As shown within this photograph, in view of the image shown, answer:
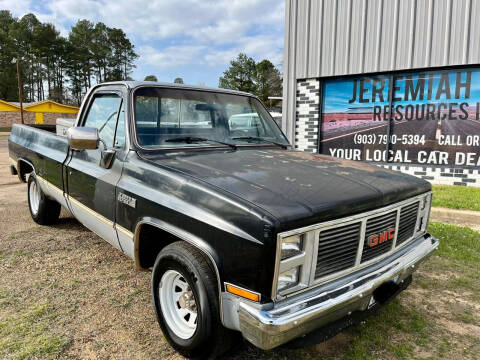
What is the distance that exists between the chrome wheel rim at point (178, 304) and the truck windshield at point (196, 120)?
107 centimetres

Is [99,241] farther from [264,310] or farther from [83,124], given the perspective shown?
[264,310]

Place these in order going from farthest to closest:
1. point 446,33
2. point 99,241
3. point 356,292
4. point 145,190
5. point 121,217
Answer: point 446,33
point 99,241
point 121,217
point 145,190
point 356,292

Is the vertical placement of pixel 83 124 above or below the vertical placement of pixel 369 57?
below

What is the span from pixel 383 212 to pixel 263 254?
3.24 feet

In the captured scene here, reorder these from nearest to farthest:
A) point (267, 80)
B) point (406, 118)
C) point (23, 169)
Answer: point (23, 169) → point (406, 118) → point (267, 80)

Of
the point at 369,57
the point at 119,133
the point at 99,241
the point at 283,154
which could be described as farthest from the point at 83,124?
the point at 369,57

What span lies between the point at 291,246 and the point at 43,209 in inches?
161

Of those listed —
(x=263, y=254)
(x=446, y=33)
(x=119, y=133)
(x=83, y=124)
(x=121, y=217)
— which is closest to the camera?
(x=263, y=254)

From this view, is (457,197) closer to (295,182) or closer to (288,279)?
(295,182)

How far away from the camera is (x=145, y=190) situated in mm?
2584

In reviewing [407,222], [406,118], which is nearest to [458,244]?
[407,222]

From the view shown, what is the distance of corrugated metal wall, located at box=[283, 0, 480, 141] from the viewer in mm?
6980

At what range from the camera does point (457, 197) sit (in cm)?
630

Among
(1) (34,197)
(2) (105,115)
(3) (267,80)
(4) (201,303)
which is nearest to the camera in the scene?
(4) (201,303)
